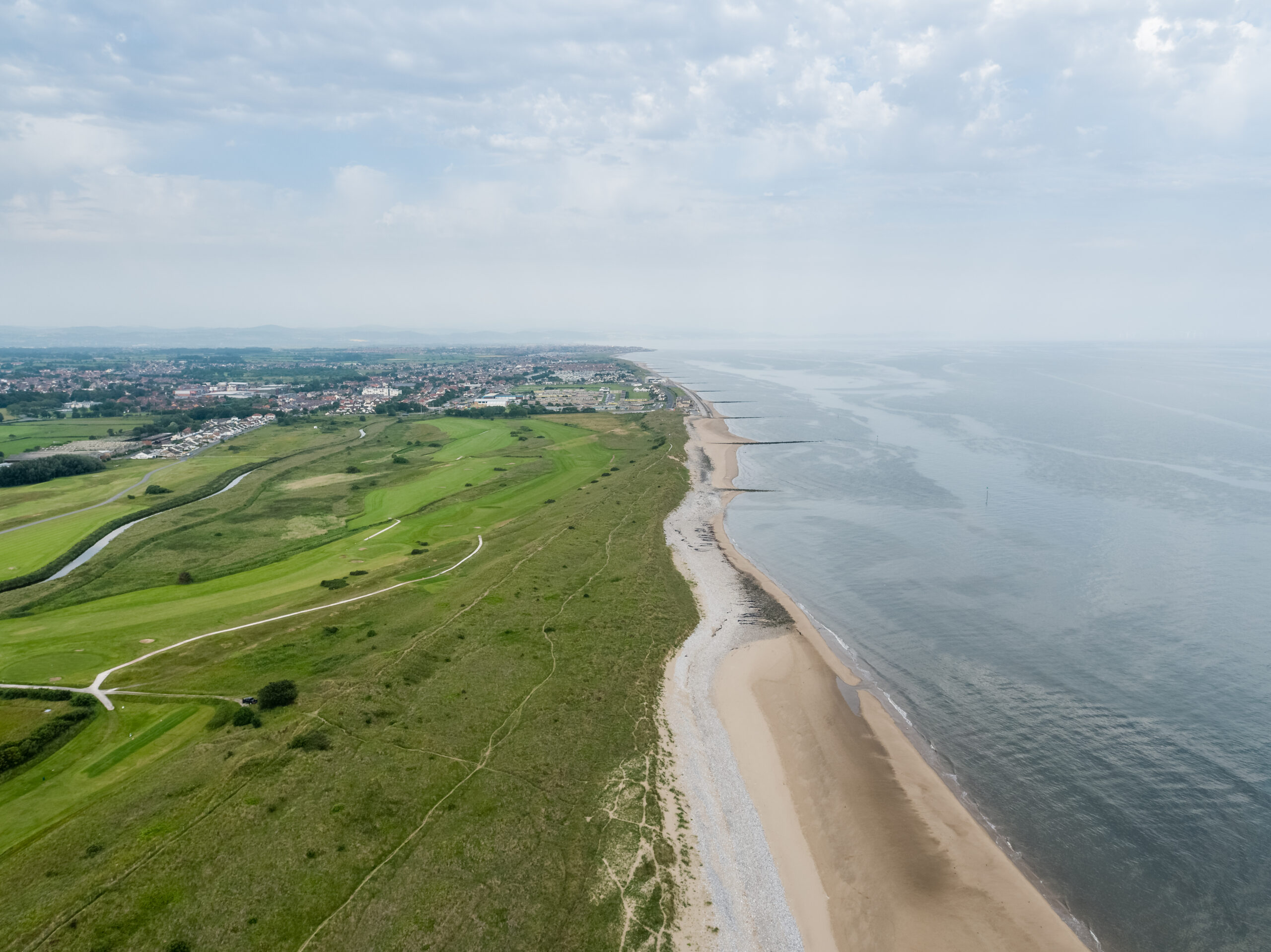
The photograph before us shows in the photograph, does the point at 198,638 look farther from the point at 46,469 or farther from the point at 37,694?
the point at 46,469

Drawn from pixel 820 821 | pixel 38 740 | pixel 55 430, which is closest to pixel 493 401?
pixel 55 430

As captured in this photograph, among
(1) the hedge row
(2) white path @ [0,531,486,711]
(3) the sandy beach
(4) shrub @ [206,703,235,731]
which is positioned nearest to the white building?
(2) white path @ [0,531,486,711]

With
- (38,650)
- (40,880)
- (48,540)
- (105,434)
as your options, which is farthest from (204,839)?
(105,434)

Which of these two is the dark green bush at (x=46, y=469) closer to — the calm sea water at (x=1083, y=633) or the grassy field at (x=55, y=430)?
the grassy field at (x=55, y=430)

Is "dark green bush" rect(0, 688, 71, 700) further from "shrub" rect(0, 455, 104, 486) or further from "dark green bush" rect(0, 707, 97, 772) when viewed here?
"shrub" rect(0, 455, 104, 486)

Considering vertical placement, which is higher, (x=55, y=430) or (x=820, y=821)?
(x=55, y=430)

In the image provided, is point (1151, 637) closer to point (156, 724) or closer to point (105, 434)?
point (156, 724)

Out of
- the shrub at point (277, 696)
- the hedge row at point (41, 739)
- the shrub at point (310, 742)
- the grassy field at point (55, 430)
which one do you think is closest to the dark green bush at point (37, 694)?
the hedge row at point (41, 739)
